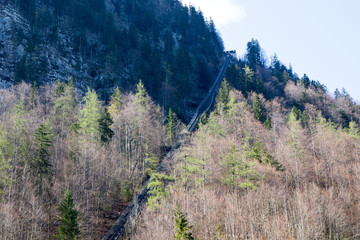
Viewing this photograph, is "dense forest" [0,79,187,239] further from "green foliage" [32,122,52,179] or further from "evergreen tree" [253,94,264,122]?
"evergreen tree" [253,94,264,122]

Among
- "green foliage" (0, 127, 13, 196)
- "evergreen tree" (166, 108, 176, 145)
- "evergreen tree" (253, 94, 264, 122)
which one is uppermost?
"evergreen tree" (253, 94, 264, 122)

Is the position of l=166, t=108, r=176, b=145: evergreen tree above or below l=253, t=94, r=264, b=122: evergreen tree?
below

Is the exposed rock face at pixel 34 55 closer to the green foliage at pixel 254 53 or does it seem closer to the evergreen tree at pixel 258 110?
the evergreen tree at pixel 258 110

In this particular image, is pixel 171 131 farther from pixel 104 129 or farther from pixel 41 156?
pixel 41 156

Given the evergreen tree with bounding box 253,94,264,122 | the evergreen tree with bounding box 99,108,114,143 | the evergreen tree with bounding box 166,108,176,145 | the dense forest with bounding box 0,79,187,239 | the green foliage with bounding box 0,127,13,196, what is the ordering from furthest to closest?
the evergreen tree with bounding box 253,94,264,122 → the evergreen tree with bounding box 166,108,176,145 → the evergreen tree with bounding box 99,108,114,143 → the dense forest with bounding box 0,79,187,239 → the green foliage with bounding box 0,127,13,196

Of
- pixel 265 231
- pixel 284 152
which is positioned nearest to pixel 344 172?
pixel 284 152

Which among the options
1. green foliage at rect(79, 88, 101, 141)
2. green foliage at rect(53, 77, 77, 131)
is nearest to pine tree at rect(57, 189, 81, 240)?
green foliage at rect(79, 88, 101, 141)

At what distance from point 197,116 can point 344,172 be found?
125 feet

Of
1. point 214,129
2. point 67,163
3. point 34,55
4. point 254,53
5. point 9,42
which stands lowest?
point 67,163

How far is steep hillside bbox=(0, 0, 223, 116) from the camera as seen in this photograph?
68.6 m

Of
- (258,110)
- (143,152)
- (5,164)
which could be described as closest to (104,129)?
(143,152)

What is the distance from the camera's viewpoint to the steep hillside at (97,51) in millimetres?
68562

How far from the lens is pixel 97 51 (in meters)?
84.4

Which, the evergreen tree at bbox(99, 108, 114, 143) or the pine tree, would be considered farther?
the evergreen tree at bbox(99, 108, 114, 143)
